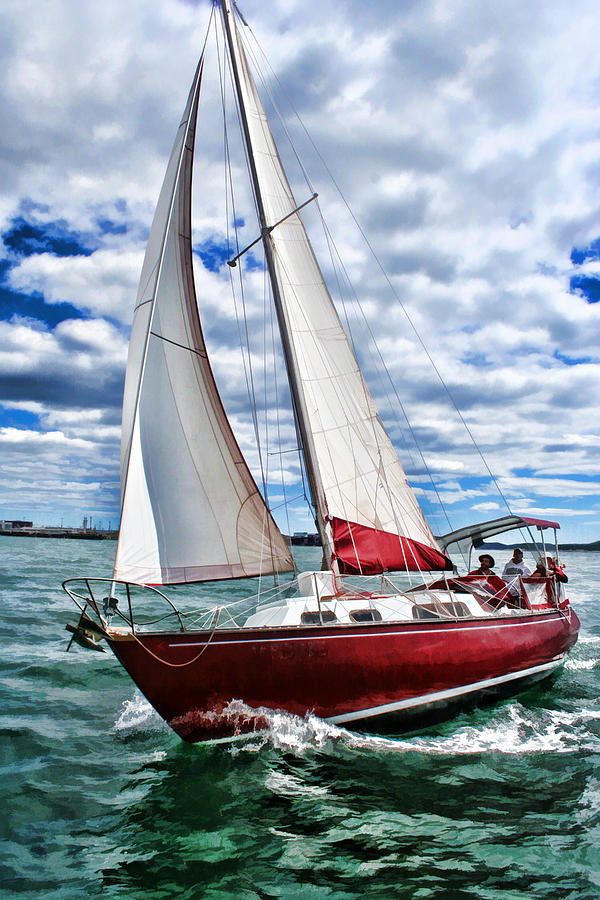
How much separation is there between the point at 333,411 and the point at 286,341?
1.86m

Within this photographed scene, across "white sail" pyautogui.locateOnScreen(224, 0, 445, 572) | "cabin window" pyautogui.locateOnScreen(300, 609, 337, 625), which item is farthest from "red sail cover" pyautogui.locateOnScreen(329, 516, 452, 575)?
"cabin window" pyautogui.locateOnScreen(300, 609, 337, 625)

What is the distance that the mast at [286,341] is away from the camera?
1062 cm

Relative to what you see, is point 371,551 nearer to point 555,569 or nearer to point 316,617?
point 316,617

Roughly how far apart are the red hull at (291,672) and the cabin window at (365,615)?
0.47 metres

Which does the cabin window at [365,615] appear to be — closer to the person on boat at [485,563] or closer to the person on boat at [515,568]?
the person on boat at [485,563]

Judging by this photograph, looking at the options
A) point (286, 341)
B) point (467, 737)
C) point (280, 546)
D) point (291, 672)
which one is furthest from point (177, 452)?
point (467, 737)

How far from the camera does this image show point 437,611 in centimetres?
948

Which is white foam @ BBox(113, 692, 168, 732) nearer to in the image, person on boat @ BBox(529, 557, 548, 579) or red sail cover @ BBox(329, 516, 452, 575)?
red sail cover @ BBox(329, 516, 452, 575)

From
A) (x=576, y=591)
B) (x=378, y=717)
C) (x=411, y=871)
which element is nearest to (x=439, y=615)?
(x=378, y=717)

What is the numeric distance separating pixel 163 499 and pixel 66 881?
15.4 feet

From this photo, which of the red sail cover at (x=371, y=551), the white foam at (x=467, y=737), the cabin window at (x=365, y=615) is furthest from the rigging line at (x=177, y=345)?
the white foam at (x=467, y=737)

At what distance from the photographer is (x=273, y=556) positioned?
32.0ft

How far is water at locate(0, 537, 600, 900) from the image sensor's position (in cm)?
516

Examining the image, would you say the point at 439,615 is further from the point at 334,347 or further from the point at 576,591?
the point at 576,591
